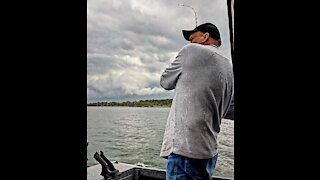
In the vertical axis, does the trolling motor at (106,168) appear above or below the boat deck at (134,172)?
above

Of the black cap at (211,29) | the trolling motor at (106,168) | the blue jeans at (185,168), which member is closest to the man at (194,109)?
the blue jeans at (185,168)

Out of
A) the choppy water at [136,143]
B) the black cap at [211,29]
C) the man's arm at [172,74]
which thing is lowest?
the choppy water at [136,143]

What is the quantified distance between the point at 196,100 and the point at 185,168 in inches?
13.2

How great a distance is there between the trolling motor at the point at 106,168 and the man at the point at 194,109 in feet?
2.95

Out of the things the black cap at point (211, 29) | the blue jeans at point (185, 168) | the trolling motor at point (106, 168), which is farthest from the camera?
the trolling motor at point (106, 168)

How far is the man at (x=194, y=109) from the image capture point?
4.80 feet

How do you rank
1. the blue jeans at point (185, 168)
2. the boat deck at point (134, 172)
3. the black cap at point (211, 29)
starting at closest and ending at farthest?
the blue jeans at point (185, 168)
the black cap at point (211, 29)
the boat deck at point (134, 172)

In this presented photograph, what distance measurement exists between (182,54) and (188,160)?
0.53 metres

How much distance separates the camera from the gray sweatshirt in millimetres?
1466

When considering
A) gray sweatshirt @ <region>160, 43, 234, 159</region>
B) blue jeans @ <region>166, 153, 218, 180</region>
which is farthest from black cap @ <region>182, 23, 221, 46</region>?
blue jeans @ <region>166, 153, 218, 180</region>

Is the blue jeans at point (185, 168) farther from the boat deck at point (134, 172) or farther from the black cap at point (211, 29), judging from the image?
the boat deck at point (134, 172)

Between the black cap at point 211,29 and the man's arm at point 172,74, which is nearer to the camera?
the man's arm at point 172,74
